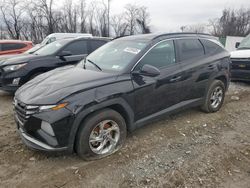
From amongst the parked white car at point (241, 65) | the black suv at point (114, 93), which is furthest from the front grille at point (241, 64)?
the black suv at point (114, 93)

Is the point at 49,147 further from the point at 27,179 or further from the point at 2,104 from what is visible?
the point at 2,104

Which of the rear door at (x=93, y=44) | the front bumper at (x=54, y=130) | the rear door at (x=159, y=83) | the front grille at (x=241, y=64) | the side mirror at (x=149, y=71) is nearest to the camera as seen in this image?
the front bumper at (x=54, y=130)

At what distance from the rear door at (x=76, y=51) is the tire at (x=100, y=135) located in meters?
3.55

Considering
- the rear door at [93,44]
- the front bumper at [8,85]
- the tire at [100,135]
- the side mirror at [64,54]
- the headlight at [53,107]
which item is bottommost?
the tire at [100,135]

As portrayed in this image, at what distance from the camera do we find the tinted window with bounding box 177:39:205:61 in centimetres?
388

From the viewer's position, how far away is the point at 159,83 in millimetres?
3350

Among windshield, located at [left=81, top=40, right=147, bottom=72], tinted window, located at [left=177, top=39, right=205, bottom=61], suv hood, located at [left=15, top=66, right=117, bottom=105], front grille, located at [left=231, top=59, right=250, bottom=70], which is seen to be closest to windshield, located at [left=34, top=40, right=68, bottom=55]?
windshield, located at [left=81, top=40, right=147, bottom=72]

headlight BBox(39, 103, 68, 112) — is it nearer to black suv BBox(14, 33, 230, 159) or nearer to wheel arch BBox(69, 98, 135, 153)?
black suv BBox(14, 33, 230, 159)

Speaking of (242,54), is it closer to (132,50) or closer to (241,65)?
(241,65)

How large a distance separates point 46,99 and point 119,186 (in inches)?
54.3

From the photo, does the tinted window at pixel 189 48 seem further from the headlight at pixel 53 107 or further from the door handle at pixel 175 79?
the headlight at pixel 53 107

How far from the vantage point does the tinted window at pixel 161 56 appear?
3.34 metres

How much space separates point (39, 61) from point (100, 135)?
11.7 ft

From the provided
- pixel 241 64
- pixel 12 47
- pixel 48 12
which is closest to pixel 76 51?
pixel 12 47
